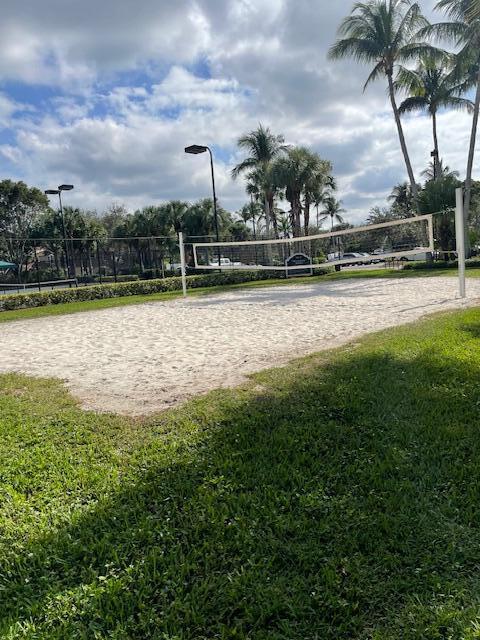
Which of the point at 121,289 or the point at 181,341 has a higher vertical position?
the point at 121,289

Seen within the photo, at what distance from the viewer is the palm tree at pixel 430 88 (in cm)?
2316

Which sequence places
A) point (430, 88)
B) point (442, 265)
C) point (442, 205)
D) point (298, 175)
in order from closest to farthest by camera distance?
point (442, 265)
point (442, 205)
point (430, 88)
point (298, 175)

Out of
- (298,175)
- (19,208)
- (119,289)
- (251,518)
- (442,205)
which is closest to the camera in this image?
(251,518)

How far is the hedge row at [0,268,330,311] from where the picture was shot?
1645 cm

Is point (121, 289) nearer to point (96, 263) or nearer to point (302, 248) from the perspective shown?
point (96, 263)

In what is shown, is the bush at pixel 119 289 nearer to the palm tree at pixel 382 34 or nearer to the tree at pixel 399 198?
the palm tree at pixel 382 34

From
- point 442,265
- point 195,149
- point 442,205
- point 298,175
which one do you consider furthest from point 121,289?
point 298,175

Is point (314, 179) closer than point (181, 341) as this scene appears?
No

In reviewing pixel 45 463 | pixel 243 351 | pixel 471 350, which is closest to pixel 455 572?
pixel 45 463

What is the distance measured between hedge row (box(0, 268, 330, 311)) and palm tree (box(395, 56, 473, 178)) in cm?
1060

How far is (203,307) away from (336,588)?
34.5 feet

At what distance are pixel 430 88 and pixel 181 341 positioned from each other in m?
27.2

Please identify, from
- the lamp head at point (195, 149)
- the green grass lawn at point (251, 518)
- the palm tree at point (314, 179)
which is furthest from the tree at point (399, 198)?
the green grass lawn at point (251, 518)

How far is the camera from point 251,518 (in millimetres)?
2270
